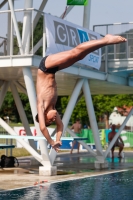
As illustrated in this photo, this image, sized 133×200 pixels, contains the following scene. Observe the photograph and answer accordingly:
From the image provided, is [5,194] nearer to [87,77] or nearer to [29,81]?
[29,81]

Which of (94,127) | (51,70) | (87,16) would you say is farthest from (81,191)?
(87,16)

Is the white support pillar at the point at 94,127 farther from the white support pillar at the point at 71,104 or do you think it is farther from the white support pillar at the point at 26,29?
the white support pillar at the point at 26,29

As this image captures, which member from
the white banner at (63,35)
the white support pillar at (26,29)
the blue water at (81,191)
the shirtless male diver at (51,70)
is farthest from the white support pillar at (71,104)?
the shirtless male diver at (51,70)

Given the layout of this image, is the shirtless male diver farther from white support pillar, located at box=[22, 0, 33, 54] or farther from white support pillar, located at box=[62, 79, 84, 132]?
white support pillar, located at box=[62, 79, 84, 132]

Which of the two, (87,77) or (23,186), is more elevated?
(87,77)

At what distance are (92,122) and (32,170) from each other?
129 inches

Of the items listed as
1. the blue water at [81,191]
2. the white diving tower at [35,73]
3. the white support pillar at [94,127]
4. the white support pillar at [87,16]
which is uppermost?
the white support pillar at [87,16]

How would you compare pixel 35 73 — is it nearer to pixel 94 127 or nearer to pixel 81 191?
pixel 94 127

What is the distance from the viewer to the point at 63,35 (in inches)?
752

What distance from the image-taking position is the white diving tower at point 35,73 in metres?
18.6

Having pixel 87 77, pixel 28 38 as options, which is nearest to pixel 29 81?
pixel 28 38

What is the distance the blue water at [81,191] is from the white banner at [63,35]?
4635 millimetres

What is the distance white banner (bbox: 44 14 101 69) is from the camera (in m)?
18.4

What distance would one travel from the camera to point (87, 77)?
21.5m
